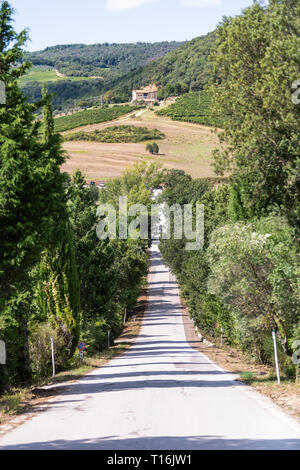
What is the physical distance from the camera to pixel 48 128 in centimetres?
2219

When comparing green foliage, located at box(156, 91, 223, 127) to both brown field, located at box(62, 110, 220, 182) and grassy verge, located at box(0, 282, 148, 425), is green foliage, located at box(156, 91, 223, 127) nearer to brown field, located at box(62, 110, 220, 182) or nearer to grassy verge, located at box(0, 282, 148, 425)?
brown field, located at box(62, 110, 220, 182)

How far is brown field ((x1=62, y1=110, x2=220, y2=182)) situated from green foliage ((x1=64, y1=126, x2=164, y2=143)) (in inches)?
140

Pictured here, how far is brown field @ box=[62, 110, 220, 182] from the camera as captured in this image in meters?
120

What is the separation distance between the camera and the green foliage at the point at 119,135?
146 meters

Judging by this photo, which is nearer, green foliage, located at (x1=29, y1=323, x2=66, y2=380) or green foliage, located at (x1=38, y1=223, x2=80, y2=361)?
green foliage, located at (x1=29, y1=323, x2=66, y2=380)

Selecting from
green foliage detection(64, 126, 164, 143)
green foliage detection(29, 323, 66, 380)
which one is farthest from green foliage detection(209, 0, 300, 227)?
green foliage detection(64, 126, 164, 143)

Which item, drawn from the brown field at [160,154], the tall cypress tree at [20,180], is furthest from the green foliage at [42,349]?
the brown field at [160,154]

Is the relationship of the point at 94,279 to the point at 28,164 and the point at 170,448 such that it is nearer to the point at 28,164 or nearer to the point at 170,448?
the point at 28,164

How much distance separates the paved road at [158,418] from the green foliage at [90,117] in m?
147

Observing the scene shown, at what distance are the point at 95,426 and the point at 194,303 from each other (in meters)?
39.6

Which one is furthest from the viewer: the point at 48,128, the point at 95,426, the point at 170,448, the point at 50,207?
the point at 48,128

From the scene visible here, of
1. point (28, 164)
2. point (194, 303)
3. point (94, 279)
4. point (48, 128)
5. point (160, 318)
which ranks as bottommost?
point (160, 318)

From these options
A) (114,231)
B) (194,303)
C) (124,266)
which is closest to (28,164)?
(194,303)

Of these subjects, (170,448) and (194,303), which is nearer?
(170,448)
